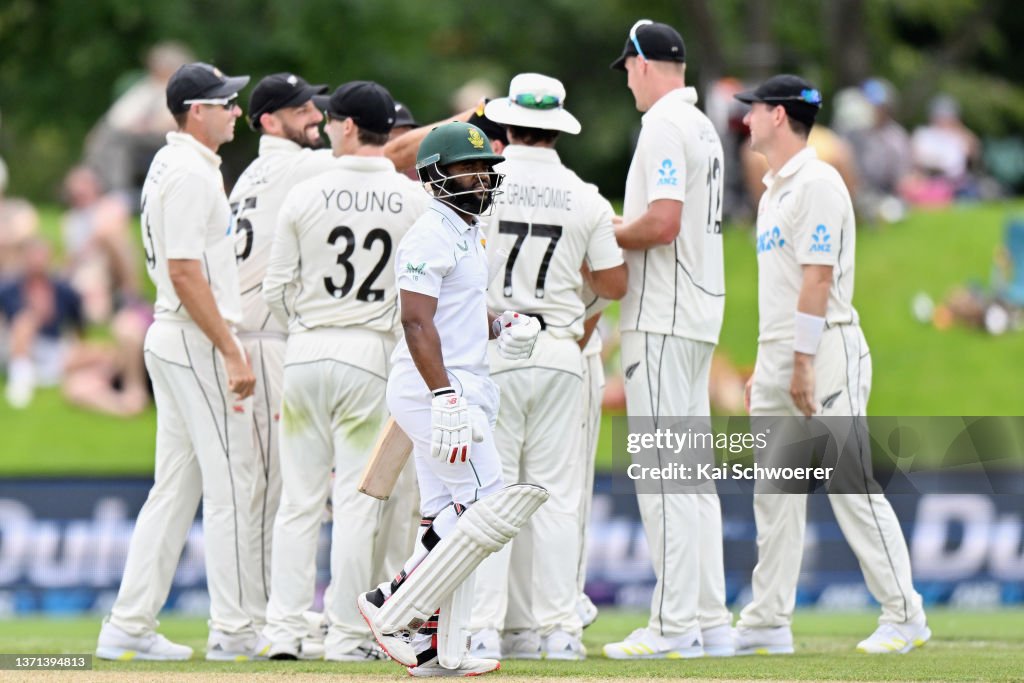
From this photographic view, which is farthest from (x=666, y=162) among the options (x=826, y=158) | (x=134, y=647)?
(x=826, y=158)

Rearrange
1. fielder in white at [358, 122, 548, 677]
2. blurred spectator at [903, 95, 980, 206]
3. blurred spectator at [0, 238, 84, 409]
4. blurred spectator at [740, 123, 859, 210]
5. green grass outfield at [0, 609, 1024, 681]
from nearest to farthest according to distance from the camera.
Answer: fielder in white at [358, 122, 548, 677] < green grass outfield at [0, 609, 1024, 681] < blurred spectator at [740, 123, 859, 210] < blurred spectator at [0, 238, 84, 409] < blurred spectator at [903, 95, 980, 206]

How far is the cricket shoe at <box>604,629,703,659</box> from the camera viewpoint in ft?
27.2

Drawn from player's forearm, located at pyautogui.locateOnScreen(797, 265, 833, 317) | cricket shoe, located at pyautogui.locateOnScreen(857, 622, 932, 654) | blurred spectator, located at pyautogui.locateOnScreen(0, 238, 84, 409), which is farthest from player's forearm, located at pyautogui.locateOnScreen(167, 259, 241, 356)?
blurred spectator, located at pyautogui.locateOnScreen(0, 238, 84, 409)

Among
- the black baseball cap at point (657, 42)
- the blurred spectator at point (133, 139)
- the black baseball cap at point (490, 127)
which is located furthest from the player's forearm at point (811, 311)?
the blurred spectator at point (133, 139)

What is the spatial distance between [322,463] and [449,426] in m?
1.90

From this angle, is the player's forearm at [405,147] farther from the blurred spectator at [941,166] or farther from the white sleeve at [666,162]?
the blurred spectator at [941,166]

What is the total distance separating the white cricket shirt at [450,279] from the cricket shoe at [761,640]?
8.51 ft

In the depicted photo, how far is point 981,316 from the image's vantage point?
18234 mm

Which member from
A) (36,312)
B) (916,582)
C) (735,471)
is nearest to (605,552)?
(916,582)

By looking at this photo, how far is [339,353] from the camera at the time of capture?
8.29 meters

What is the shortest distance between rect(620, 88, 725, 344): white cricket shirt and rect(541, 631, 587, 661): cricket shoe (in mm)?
1589

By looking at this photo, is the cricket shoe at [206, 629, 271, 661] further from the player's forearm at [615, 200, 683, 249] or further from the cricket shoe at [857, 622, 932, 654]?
the cricket shoe at [857, 622, 932, 654]

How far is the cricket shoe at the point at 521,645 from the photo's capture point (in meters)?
8.32

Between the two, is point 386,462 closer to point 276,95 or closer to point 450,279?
point 450,279
